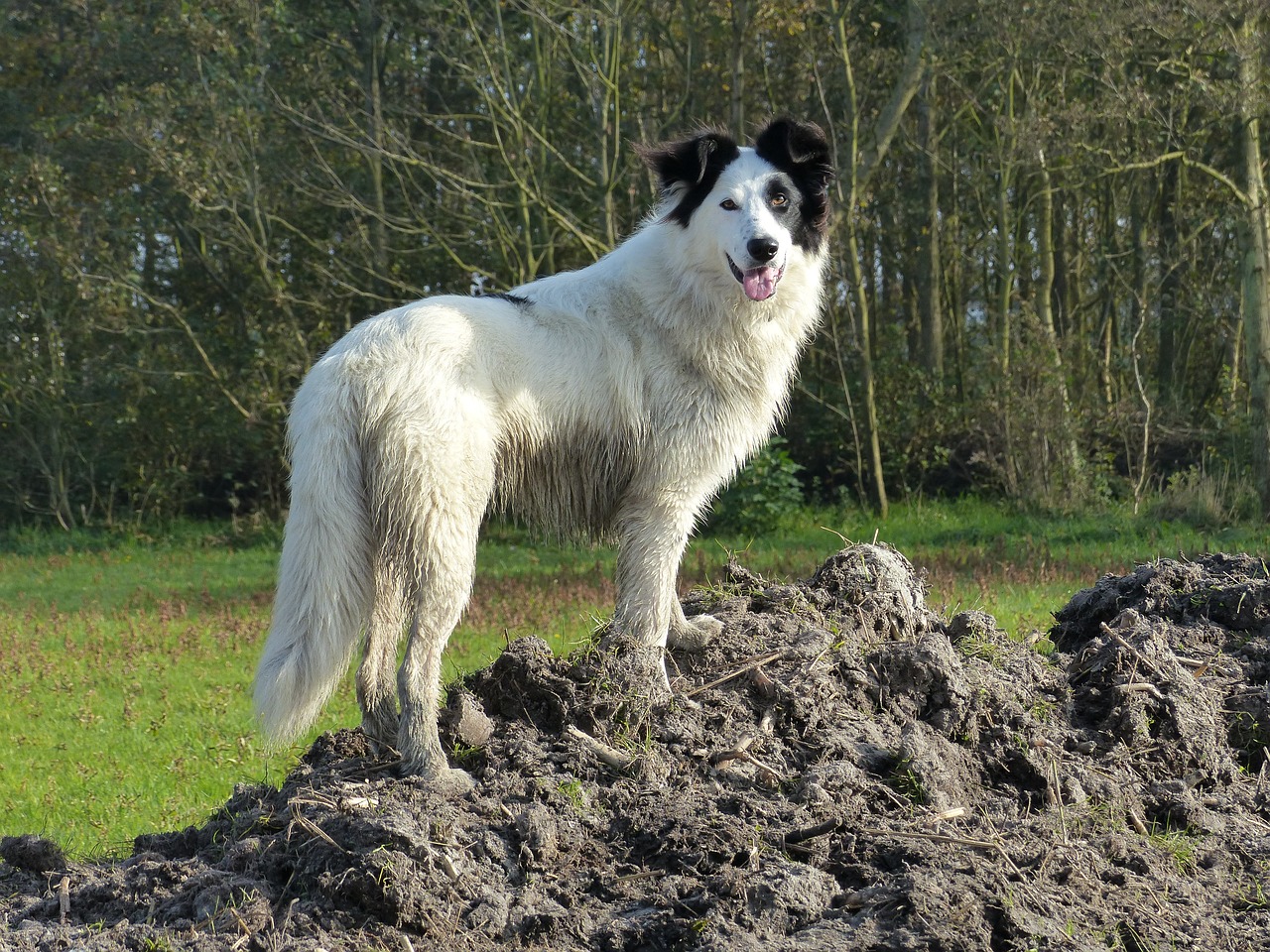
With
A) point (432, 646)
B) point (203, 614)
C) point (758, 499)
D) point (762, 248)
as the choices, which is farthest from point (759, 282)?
point (758, 499)

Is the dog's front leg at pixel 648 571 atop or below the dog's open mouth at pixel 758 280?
Result: below

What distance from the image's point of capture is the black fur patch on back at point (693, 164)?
18.4 feet

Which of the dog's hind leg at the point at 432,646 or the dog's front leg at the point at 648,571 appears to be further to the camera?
the dog's front leg at the point at 648,571

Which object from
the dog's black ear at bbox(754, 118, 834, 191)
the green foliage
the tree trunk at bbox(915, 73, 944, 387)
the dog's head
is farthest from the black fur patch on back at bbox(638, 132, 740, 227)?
the tree trunk at bbox(915, 73, 944, 387)

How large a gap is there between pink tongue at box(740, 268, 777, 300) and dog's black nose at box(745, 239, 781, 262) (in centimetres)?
8

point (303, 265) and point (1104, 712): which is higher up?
point (303, 265)

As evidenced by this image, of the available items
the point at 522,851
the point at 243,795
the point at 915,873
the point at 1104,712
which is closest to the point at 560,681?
the point at 522,851

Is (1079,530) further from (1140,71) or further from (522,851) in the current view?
(522,851)

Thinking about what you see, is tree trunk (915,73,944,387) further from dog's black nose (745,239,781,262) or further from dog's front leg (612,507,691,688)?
dog's front leg (612,507,691,688)

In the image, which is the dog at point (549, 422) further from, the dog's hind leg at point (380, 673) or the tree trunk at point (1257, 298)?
the tree trunk at point (1257, 298)

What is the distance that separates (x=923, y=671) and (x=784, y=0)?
1378cm

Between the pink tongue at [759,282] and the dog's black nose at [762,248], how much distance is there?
0.08 metres

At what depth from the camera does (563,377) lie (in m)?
5.28

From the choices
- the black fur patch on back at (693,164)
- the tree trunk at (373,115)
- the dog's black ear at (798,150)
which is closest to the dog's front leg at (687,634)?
the black fur patch on back at (693,164)
